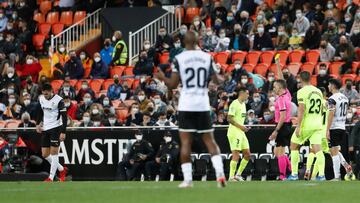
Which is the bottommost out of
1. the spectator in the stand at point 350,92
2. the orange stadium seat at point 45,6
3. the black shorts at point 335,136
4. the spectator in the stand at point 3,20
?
the black shorts at point 335,136

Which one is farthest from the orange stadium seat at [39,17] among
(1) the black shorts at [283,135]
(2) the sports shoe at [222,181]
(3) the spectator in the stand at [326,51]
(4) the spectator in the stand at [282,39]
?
(2) the sports shoe at [222,181]

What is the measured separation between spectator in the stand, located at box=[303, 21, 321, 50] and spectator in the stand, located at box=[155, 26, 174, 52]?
4400mm

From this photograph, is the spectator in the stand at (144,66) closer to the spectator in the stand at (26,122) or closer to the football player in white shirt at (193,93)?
the spectator in the stand at (26,122)

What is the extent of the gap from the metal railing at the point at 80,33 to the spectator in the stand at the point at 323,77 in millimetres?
11004

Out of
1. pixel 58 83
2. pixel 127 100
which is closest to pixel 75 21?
pixel 58 83

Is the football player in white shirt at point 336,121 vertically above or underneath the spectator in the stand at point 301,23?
underneath

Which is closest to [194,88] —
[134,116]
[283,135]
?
[283,135]

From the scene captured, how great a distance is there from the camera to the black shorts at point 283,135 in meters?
25.9

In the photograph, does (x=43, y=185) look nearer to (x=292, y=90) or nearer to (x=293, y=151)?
(x=293, y=151)

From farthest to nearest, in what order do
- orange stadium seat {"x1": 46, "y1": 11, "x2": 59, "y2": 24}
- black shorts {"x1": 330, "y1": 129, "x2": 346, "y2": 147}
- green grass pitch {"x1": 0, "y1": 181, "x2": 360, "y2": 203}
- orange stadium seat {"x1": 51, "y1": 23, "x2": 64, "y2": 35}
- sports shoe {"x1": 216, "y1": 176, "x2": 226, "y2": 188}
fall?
orange stadium seat {"x1": 46, "y1": 11, "x2": 59, "y2": 24} → orange stadium seat {"x1": 51, "y1": 23, "x2": 64, "y2": 35} → black shorts {"x1": 330, "y1": 129, "x2": 346, "y2": 147} → sports shoe {"x1": 216, "y1": 176, "x2": 226, "y2": 188} → green grass pitch {"x1": 0, "y1": 181, "x2": 360, "y2": 203}

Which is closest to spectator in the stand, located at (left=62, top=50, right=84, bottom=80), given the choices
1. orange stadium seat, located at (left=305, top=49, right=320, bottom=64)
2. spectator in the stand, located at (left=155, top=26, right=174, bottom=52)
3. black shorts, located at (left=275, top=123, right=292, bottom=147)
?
spectator in the stand, located at (left=155, top=26, right=174, bottom=52)

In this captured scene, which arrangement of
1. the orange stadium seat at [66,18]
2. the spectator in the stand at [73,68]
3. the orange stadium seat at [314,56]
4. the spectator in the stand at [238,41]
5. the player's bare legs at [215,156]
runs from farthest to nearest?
the orange stadium seat at [66,18]
the spectator in the stand at [73,68]
the spectator in the stand at [238,41]
the orange stadium seat at [314,56]
the player's bare legs at [215,156]

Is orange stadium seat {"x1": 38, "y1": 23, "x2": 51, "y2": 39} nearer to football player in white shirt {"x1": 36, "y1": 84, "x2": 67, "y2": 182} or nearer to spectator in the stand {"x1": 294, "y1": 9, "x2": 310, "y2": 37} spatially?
spectator in the stand {"x1": 294, "y1": 9, "x2": 310, "y2": 37}

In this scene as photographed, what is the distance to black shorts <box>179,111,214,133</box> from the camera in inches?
711
